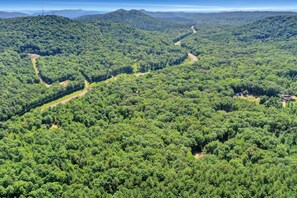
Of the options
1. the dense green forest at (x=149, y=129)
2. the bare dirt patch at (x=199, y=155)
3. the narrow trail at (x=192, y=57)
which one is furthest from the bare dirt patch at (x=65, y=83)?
the narrow trail at (x=192, y=57)

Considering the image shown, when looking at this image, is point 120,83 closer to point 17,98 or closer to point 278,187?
point 17,98

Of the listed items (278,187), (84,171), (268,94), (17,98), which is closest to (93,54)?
(17,98)

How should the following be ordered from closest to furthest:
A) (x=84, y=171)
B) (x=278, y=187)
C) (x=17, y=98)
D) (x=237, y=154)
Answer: (x=278, y=187) → (x=84, y=171) → (x=237, y=154) → (x=17, y=98)

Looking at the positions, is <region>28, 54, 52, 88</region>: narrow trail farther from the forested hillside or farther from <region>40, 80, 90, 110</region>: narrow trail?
<region>40, 80, 90, 110</region>: narrow trail

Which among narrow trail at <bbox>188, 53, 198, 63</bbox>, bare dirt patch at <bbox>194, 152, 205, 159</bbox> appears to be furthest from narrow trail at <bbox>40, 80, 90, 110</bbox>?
narrow trail at <bbox>188, 53, 198, 63</bbox>

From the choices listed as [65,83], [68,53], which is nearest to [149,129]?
[65,83]

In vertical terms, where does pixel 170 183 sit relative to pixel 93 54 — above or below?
below

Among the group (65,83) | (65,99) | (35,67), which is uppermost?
(35,67)

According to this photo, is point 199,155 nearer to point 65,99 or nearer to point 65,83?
point 65,99
